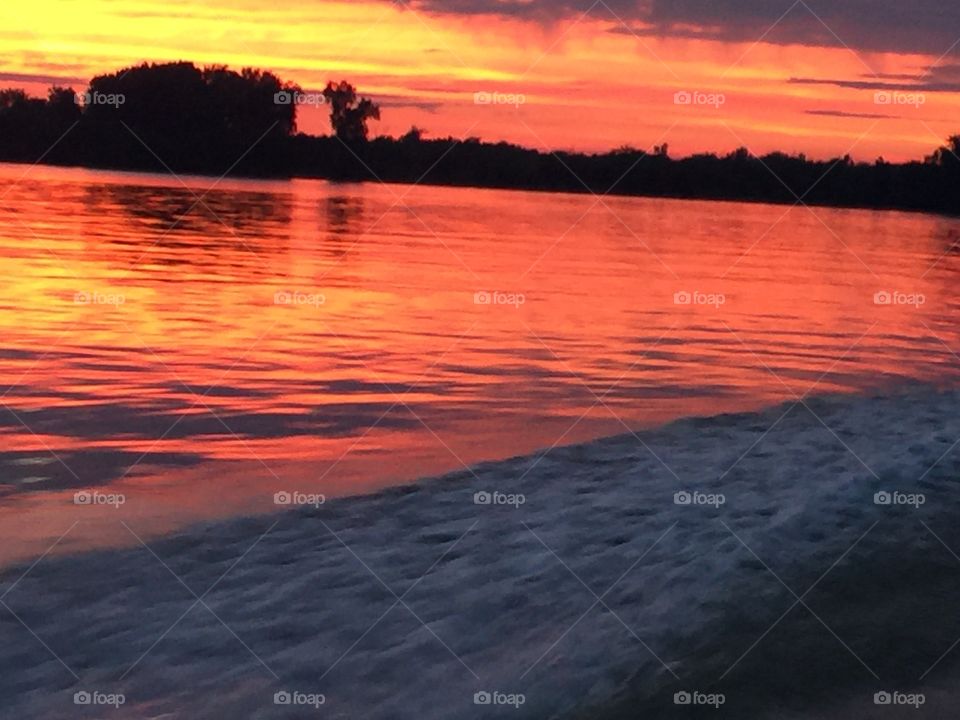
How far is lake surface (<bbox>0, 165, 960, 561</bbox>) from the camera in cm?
901

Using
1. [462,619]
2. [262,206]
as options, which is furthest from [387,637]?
[262,206]

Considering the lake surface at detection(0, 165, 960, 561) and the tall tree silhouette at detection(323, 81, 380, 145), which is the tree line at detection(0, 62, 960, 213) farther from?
the lake surface at detection(0, 165, 960, 561)

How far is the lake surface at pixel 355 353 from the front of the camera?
901 centimetres

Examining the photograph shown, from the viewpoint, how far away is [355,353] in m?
14.5

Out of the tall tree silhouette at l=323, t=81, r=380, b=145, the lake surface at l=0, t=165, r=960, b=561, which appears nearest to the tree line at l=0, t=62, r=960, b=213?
the tall tree silhouette at l=323, t=81, r=380, b=145

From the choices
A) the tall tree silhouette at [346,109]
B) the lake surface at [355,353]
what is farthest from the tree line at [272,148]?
the lake surface at [355,353]

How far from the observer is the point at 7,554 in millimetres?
6879

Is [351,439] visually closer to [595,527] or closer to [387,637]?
[595,527]

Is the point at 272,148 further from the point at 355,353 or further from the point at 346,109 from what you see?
the point at 355,353

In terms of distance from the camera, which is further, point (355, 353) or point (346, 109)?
point (346, 109)

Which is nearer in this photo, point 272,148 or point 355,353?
point 355,353

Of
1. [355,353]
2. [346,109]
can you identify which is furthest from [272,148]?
[355,353]

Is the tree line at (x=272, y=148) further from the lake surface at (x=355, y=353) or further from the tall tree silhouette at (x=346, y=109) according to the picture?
the lake surface at (x=355, y=353)

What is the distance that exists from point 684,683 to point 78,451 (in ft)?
17.8
